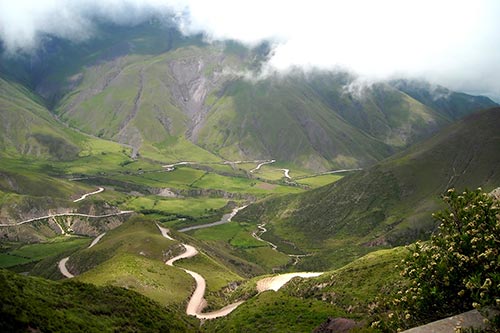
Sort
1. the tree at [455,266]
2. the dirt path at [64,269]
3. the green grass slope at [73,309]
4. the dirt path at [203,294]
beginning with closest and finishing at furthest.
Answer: the tree at [455,266], the green grass slope at [73,309], the dirt path at [203,294], the dirt path at [64,269]

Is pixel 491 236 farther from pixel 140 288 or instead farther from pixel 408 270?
pixel 140 288

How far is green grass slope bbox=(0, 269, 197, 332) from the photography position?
52156 mm

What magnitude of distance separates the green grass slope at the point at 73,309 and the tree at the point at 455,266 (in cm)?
3906

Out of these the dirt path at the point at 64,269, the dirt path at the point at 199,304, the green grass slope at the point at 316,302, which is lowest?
the dirt path at the point at 64,269

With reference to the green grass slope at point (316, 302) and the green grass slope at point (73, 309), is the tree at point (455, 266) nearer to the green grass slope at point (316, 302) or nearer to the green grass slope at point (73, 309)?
the green grass slope at point (73, 309)

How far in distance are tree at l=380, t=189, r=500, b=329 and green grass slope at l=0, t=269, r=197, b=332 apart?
39.1 meters

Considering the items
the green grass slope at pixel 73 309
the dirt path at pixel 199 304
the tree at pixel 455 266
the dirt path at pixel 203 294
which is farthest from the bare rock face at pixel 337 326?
the dirt path at pixel 199 304

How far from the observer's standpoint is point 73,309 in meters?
67.0

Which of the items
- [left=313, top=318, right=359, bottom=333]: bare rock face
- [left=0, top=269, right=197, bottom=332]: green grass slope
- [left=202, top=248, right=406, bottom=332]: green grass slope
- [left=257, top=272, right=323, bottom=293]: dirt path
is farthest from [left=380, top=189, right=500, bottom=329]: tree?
[left=257, top=272, right=323, bottom=293]: dirt path

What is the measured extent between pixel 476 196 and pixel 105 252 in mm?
155398

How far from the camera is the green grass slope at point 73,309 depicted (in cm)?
5216

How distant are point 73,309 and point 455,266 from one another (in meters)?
53.6

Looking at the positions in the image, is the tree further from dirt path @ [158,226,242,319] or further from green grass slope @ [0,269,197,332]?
dirt path @ [158,226,242,319]

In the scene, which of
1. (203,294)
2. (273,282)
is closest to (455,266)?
(203,294)
